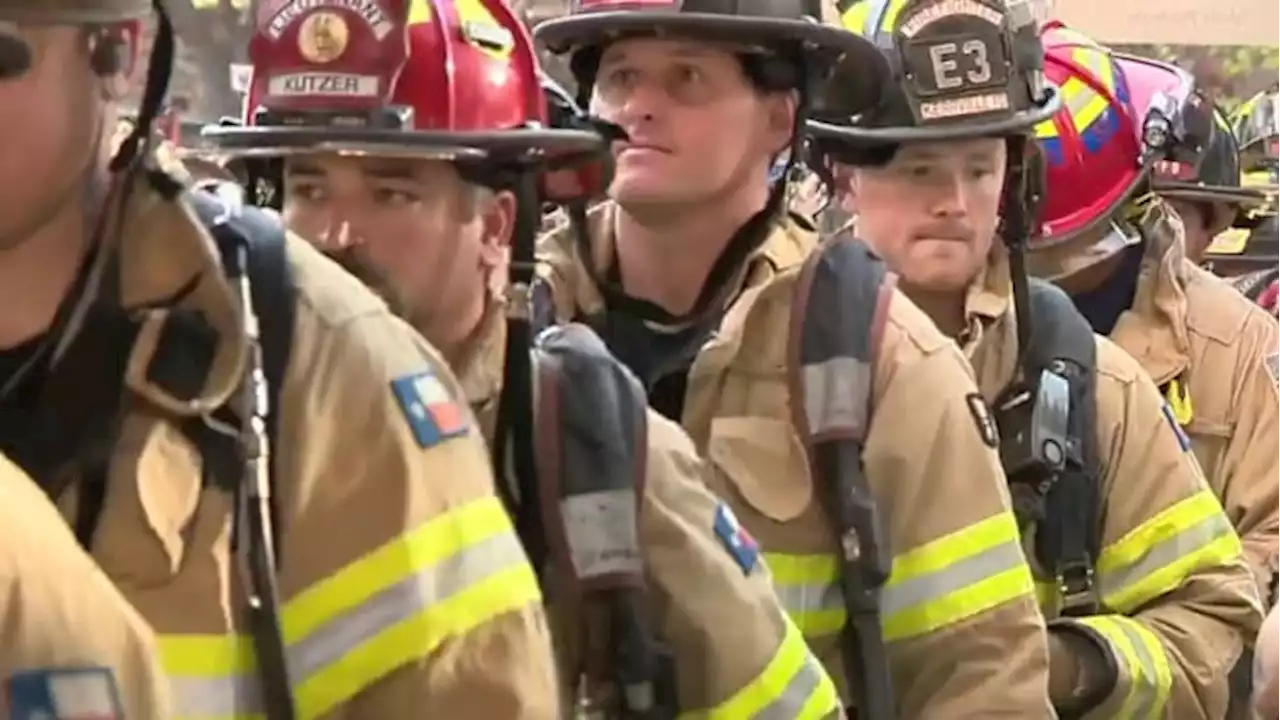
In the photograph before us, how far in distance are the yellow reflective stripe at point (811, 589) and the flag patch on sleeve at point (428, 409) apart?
0.83 meters

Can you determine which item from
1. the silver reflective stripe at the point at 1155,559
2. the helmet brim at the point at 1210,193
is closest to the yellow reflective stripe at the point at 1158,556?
the silver reflective stripe at the point at 1155,559

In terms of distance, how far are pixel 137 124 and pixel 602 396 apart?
0.59 m

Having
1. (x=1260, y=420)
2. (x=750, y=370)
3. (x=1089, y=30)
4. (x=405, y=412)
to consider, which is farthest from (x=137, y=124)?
(x=1089, y=30)

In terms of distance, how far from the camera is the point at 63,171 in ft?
5.59

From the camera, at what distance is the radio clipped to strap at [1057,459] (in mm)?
3139

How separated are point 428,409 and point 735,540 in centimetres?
61

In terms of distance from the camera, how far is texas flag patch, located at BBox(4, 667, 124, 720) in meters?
1.28

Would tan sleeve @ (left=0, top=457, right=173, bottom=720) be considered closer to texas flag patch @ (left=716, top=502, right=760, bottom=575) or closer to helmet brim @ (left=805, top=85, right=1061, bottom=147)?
texas flag patch @ (left=716, top=502, right=760, bottom=575)

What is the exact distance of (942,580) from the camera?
2619 millimetres

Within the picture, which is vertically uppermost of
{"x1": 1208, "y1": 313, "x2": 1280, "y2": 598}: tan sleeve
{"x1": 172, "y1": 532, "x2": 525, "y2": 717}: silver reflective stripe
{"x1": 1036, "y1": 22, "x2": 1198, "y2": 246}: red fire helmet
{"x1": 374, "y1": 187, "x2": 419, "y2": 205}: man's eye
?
{"x1": 374, "y1": 187, "x2": 419, "y2": 205}: man's eye

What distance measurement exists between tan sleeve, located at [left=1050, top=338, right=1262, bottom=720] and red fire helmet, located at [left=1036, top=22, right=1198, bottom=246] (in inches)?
30.5

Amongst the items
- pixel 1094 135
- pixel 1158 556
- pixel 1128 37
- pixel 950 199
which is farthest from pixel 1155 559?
pixel 1128 37

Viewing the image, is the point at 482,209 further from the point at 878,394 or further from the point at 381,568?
the point at 381,568

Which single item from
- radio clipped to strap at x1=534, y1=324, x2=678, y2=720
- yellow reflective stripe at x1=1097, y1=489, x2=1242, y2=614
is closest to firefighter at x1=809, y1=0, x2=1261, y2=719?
yellow reflective stripe at x1=1097, y1=489, x2=1242, y2=614
